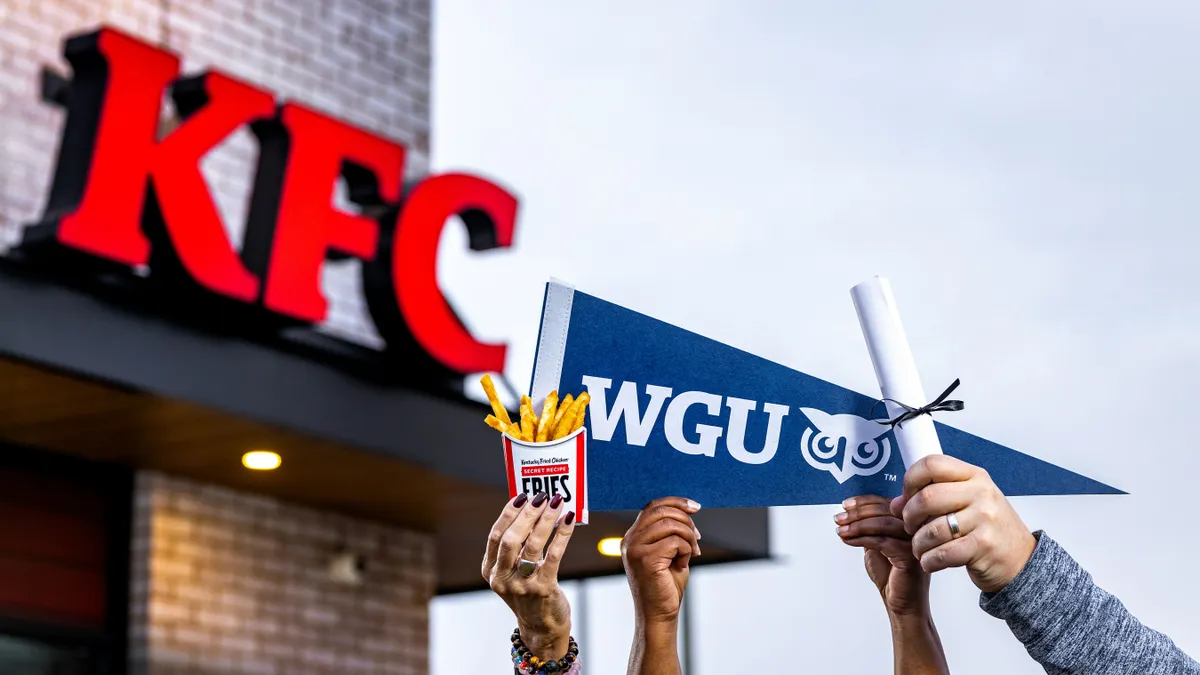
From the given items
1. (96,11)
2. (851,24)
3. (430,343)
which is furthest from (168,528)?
(851,24)

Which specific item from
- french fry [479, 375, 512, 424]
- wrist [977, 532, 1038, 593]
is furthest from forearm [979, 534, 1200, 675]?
french fry [479, 375, 512, 424]

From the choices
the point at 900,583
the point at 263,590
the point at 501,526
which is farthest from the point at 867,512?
the point at 263,590

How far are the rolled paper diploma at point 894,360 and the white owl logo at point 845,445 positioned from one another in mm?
110

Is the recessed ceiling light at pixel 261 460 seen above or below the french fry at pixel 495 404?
above

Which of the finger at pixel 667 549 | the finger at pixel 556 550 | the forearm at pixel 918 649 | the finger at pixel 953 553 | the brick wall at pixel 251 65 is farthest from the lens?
the brick wall at pixel 251 65

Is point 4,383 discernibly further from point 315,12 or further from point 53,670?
point 315,12

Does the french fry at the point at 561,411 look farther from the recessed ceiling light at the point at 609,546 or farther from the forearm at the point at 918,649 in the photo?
the recessed ceiling light at the point at 609,546

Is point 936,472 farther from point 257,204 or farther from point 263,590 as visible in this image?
point 263,590

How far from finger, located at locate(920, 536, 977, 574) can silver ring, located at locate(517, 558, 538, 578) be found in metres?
0.45

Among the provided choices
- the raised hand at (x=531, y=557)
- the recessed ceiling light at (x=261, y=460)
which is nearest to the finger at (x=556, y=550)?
the raised hand at (x=531, y=557)

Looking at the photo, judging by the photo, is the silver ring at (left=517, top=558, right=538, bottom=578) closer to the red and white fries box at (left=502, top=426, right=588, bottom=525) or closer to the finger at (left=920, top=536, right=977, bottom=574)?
the red and white fries box at (left=502, top=426, right=588, bottom=525)

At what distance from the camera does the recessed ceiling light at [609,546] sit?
9.21 meters

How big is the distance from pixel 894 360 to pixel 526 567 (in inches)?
20.1

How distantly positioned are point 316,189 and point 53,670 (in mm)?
2448
